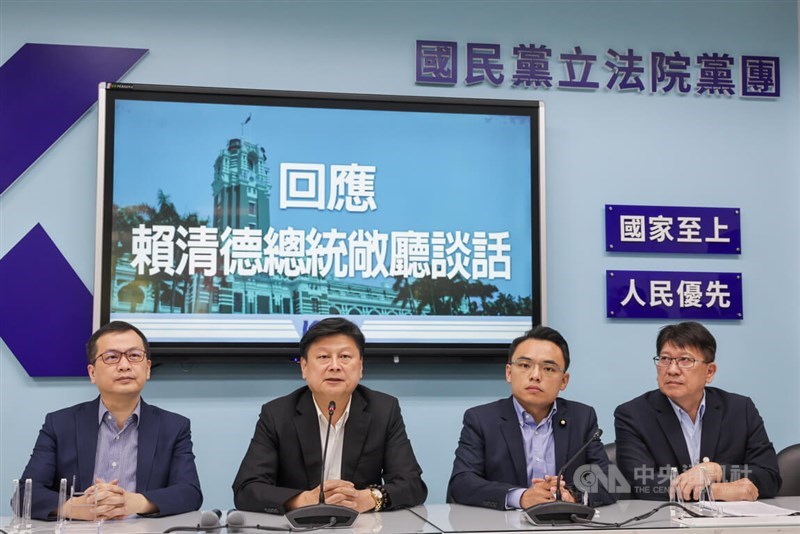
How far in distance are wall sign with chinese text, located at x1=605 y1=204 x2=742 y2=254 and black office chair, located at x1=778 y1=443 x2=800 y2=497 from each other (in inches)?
42.8

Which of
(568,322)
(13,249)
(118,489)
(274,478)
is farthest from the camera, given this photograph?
(568,322)

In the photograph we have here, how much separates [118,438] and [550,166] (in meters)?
2.25

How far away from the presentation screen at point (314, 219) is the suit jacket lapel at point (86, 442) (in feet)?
2.43

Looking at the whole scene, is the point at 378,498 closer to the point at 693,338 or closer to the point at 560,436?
the point at 560,436

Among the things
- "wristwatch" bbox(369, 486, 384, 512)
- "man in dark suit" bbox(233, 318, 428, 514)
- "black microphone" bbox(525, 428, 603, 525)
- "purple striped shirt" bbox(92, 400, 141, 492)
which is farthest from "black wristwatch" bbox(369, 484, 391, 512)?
"purple striped shirt" bbox(92, 400, 141, 492)

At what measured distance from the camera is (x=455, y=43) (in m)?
4.06

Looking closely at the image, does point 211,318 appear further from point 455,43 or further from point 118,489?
point 455,43

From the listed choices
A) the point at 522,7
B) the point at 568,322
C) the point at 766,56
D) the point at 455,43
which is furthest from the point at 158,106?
the point at 766,56

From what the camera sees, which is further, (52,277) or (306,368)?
(52,277)

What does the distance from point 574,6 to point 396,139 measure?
110 cm

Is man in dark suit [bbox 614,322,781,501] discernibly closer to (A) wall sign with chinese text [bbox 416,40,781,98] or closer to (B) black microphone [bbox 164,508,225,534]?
(A) wall sign with chinese text [bbox 416,40,781,98]

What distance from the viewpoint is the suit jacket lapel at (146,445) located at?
2.90m

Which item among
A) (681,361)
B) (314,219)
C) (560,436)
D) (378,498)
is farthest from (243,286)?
(681,361)

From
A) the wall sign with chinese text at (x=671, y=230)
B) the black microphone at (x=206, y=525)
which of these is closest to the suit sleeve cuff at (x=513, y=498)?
the black microphone at (x=206, y=525)
